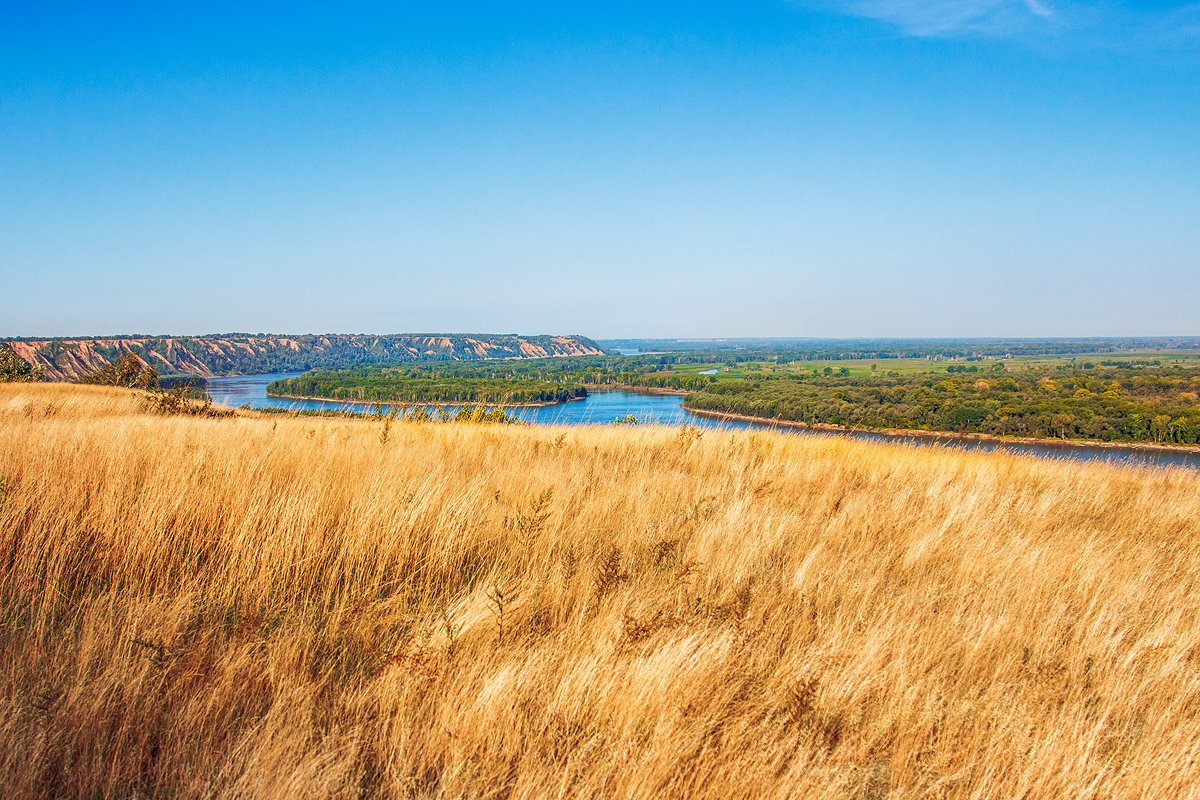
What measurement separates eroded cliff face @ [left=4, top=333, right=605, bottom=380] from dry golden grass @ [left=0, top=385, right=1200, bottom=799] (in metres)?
60.4

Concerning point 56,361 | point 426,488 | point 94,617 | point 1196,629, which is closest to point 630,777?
point 94,617

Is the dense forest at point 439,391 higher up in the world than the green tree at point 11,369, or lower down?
lower down

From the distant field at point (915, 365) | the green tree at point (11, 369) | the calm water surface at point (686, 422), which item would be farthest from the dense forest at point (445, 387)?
the distant field at point (915, 365)

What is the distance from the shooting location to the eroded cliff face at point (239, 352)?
86.2 metres

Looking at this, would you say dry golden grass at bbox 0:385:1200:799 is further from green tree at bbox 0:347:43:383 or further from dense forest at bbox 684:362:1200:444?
green tree at bbox 0:347:43:383

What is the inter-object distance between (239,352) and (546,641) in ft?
511

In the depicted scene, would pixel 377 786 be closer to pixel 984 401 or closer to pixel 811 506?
pixel 811 506

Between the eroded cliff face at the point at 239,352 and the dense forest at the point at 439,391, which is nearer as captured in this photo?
the dense forest at the point at 439,391

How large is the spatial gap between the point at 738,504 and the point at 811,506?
934 millimetres

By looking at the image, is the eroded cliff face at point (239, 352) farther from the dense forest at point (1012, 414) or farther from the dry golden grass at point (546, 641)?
the dry golden grass at point (546, 641)

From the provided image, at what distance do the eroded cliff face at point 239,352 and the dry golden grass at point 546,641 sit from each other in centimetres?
6038

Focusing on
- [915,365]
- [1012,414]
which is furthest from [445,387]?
[915,365]

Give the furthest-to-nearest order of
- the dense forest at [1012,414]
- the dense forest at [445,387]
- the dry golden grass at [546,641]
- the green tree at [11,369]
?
1. the green tree at [11,369]
2. the dense forest at [1012,414]
3. the dense forest at [445,387]
4. the dry golden grass at [546,641]

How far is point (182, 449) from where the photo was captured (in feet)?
13.7
